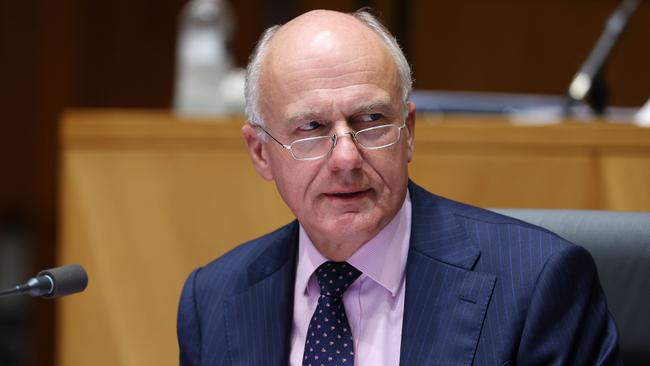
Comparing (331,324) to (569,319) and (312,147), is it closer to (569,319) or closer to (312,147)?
(312,147)

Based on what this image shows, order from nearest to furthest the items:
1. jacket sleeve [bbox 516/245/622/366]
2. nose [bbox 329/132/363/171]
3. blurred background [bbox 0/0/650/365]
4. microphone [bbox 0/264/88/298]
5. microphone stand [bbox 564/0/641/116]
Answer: microphone [bbox 0/264/88/298] → jacket sleeve [bbox 516/245/622/366] → nose [bbox 329/132/363/171] → microphone stand [bbox 564/0/641/116] → blurred background [bbox 0/0/650/365]

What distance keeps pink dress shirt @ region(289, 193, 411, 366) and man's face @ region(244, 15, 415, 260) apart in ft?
0.12

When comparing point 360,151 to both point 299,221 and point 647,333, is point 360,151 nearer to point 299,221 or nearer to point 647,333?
point 299,221

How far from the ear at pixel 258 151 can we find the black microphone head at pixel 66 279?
50 centimetres

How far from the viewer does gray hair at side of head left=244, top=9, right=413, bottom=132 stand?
6.09ft

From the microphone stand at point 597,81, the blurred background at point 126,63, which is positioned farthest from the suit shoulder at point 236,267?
the blurred background at point 126,63

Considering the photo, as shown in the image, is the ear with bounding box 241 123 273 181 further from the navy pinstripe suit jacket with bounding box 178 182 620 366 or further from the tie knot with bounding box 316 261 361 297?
the tie knot with bounding box 316 261 361 297

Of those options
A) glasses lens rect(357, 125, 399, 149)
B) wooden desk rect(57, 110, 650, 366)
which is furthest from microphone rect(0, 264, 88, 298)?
wooden desk rect(57, 110, 650, 366)

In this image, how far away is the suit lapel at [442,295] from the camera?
5.55 ft

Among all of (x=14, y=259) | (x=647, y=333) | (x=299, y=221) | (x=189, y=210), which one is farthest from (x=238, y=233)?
(x=14, y=259)

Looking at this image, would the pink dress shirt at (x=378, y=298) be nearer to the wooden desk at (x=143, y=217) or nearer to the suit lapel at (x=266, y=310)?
the suit lapel at (x=266, y=310)

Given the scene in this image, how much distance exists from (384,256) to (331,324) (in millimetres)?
151

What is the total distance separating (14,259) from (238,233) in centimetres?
291

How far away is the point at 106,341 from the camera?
2.76m
